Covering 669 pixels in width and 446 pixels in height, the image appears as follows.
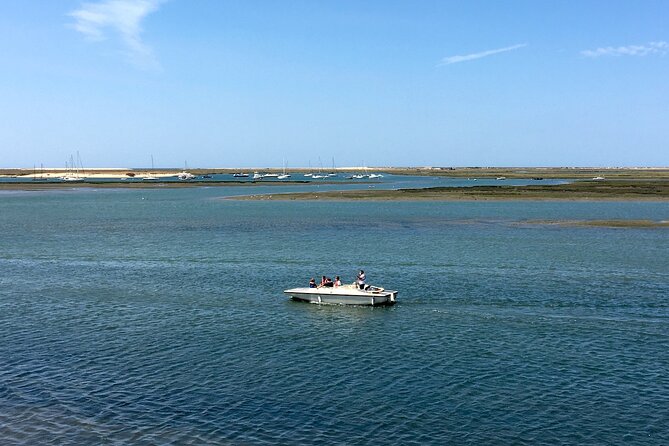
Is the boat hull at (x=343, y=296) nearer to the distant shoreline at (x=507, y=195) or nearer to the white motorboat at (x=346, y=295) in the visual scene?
the white motorboat at (x=346, y=295)

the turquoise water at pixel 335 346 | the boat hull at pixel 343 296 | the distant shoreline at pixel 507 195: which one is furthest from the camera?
the distant shoreline at pixel 507 195

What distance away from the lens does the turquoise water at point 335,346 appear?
887 inches

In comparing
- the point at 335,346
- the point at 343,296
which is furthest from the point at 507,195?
the point at 335,346

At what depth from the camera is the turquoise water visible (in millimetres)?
22531

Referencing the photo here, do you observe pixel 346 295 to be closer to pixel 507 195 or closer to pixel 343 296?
pixel 343 296

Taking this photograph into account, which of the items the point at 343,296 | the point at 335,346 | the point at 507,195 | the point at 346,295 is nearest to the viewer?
the point at 335,346

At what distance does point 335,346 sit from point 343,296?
8.99 metres

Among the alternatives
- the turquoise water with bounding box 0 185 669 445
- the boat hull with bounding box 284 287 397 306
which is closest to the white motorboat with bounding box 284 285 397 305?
the boat hull with bounding box 284 287 397 306

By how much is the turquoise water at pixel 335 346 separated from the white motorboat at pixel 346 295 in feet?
2.91

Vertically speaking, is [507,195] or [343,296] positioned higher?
→ [507,195]

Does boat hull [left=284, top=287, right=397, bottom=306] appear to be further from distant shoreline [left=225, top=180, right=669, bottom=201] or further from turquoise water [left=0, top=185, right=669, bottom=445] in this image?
distant shoreline [left=225, top=180, right=669, bottom=201]

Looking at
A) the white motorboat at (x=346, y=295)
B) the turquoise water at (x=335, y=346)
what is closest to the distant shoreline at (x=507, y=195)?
the turquoise water at (x=335, y=346)

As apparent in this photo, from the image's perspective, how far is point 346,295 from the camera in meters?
40.8

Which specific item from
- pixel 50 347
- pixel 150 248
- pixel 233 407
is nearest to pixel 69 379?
pixel 50 347
